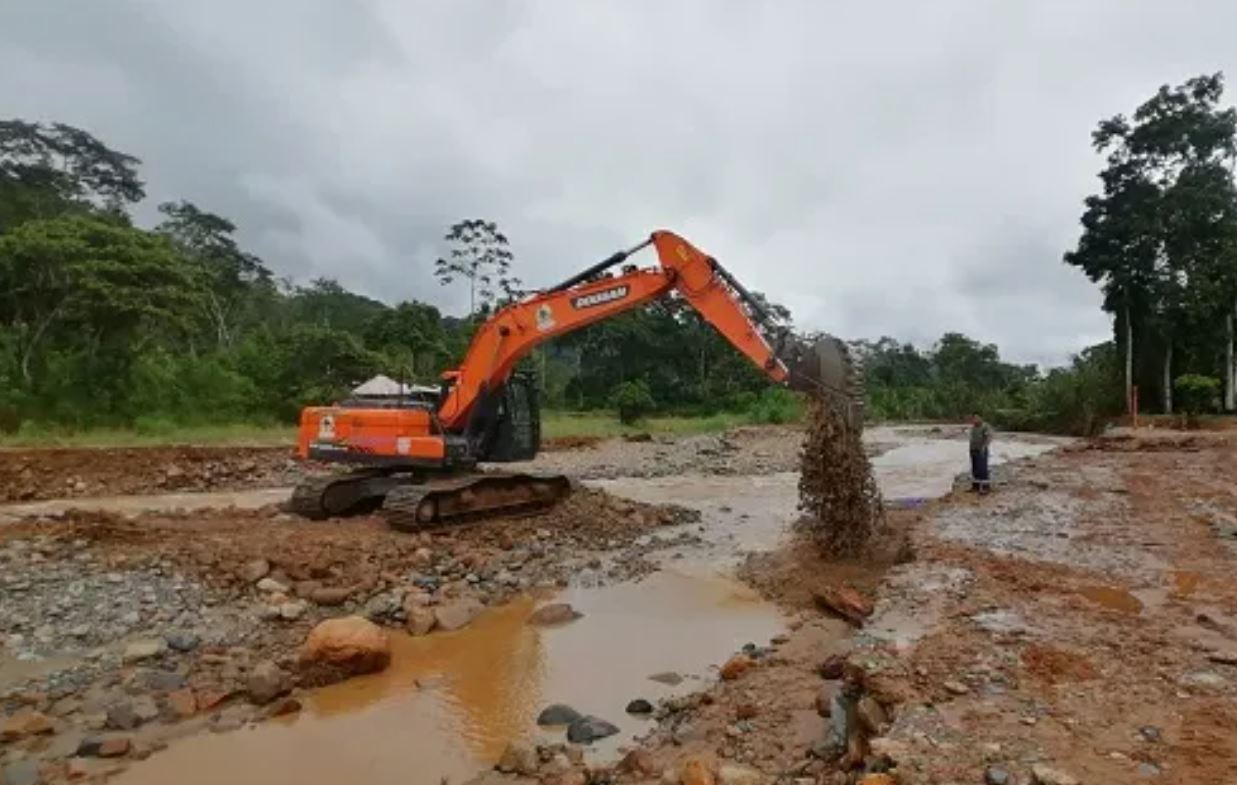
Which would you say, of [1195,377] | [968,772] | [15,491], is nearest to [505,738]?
[968,772]

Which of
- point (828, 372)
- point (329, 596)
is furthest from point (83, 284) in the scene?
point (828, 372)

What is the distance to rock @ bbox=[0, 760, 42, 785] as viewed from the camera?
4.85 metres

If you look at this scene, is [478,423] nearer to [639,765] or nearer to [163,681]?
[163,681]

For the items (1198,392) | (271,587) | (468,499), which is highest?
(1198,392)

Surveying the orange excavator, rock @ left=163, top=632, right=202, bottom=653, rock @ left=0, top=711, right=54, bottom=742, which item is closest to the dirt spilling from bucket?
the orange excavator

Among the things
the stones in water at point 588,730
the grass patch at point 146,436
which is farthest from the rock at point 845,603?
the grass patch at point 146,436

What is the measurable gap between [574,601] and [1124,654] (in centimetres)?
517

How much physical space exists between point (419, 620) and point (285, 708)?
1.95 m

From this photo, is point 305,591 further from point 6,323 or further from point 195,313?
point 6,323

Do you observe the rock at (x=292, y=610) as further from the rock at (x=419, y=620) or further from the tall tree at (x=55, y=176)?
the tall tree at (x=55, y=176)

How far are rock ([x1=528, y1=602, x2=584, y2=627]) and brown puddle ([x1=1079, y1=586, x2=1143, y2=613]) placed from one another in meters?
4.55

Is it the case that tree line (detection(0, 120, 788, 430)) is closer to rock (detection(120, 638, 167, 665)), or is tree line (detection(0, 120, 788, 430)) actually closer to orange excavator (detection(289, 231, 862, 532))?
orange excavator (detection(289, 231, 862, 532))

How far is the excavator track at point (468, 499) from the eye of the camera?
1095 centimetres

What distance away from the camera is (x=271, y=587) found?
331 inches
